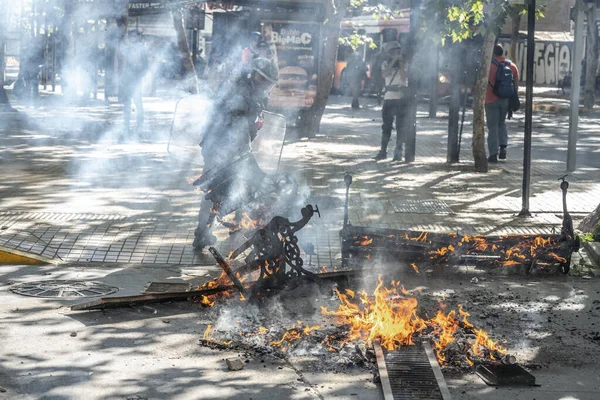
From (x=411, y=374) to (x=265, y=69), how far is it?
12.7 feet

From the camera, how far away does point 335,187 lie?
11.9 m

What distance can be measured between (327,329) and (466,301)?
1399 mm

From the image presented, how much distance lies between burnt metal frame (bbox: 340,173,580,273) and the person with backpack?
7345 mm

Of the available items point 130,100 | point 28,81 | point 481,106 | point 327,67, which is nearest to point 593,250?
point 481,106

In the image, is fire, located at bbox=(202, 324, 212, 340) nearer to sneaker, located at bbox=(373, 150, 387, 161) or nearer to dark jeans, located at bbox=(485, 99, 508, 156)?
sneaker, located at bbox=(373, 150, 387, 161)

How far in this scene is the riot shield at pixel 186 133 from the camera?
14510 millimetres

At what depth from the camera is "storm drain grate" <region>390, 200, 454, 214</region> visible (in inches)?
411

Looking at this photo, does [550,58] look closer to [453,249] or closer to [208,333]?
[453,249]

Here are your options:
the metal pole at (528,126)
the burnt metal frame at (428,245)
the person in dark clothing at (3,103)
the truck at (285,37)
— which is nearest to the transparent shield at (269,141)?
the metal pole at (528,126)

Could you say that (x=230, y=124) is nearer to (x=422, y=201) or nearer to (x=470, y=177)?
(x=422, y=201)

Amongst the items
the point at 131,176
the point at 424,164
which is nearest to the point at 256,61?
the point at 131,176

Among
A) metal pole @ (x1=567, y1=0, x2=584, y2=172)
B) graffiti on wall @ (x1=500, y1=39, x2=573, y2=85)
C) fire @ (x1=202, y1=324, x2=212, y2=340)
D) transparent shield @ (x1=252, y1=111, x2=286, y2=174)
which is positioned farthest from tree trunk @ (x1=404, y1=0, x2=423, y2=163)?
graffiti on wall @ (x1=500, y1=39, x2=573, y2=85)

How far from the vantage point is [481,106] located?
14.2 metres

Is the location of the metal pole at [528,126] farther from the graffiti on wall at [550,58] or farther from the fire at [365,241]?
the graffiti on wall at [550,58]
